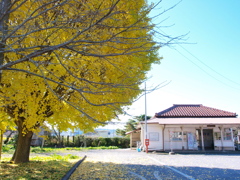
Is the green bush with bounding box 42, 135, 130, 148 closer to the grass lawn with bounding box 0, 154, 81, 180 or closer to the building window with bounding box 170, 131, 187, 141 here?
the building window with bounding box 170, 131, 187, 141

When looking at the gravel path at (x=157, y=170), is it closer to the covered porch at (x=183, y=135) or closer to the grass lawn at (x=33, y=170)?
the grass lawn at (x=33, y=170)

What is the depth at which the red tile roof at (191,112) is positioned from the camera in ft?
78.3

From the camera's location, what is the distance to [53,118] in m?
7.72

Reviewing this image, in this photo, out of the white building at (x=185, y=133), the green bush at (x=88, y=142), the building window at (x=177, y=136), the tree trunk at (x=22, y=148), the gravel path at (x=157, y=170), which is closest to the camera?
the gravel path at (x=157, y=170)

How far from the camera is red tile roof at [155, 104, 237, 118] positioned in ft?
78.3

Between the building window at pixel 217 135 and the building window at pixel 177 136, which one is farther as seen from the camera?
the building window at pixel 217 135

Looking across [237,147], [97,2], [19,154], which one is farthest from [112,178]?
[237,147]

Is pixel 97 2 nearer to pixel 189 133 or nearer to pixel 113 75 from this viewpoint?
pixel 113 75

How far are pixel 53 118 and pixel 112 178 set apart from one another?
10.1 feet

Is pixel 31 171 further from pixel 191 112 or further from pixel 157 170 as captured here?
pixel 191 112

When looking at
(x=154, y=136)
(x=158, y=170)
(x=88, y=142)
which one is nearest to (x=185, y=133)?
(x=154, y=136)

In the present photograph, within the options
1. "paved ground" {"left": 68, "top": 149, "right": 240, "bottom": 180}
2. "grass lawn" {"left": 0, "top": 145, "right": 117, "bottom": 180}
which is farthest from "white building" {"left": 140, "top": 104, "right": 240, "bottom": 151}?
"grass lawn" {"left": 0, "top": 145, "right": 117, "bottom": 180}

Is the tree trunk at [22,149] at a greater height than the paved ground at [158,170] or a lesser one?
greater

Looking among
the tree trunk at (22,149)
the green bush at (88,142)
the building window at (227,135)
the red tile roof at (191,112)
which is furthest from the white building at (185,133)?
the tree trunk at (22,149)
